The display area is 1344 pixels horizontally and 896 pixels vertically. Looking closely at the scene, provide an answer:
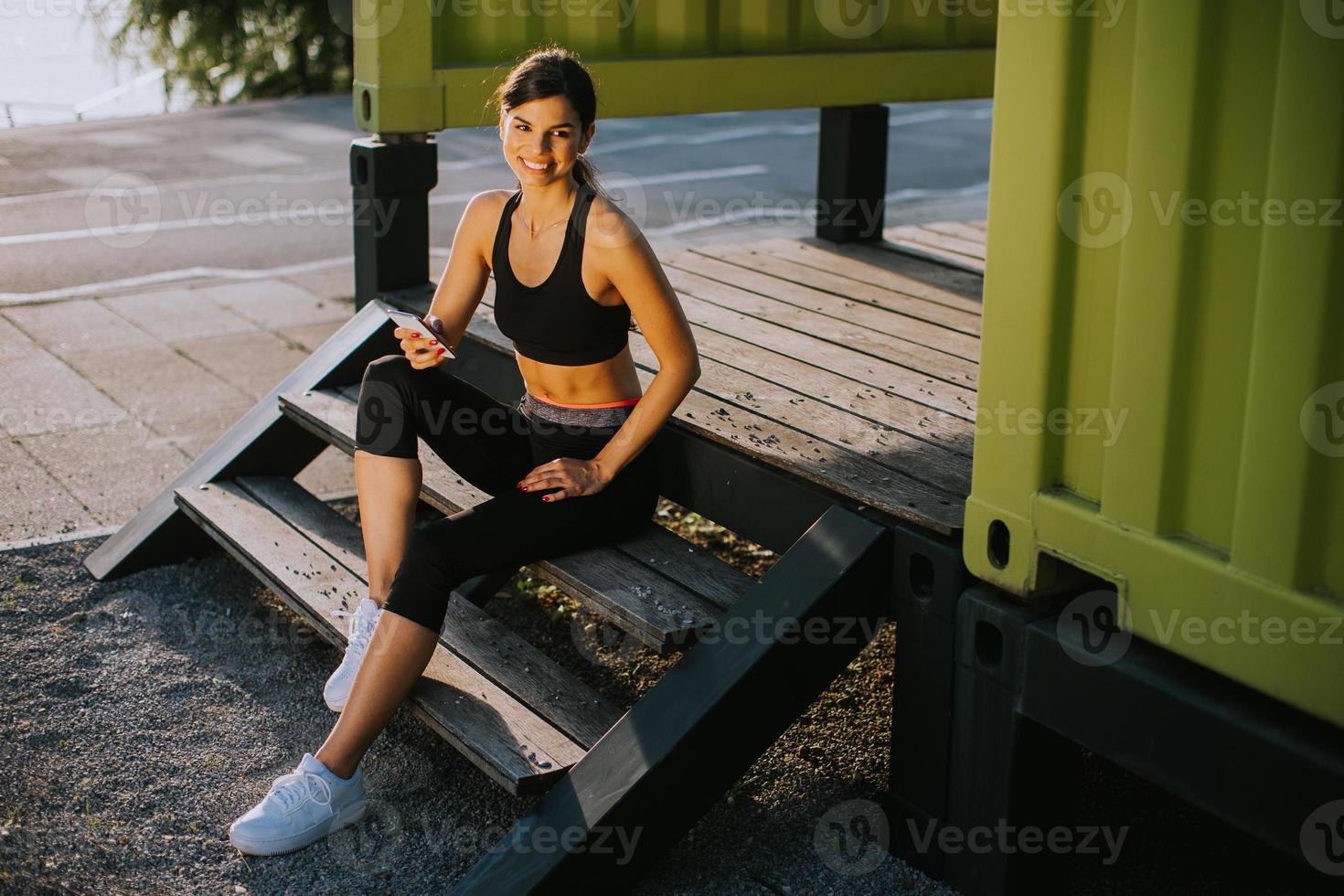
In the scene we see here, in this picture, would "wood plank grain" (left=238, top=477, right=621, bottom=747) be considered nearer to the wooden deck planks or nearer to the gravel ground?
the gravel ground

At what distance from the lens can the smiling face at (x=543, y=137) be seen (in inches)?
122

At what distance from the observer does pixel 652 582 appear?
3.19 metres

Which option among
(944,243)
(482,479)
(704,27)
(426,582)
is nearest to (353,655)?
(426,582)

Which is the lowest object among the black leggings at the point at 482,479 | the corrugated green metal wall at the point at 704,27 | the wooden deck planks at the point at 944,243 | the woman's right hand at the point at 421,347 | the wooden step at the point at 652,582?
the wooden step at the point at 652,582

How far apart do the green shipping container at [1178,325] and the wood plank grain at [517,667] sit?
0.94m

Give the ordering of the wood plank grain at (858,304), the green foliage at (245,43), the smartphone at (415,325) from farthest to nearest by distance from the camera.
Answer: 1. the green foliage at (245,43)
2. the wood plank grain at (858,304)
3. the smartphone at (415,325)

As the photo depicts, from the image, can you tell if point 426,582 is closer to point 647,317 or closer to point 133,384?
point 647,317

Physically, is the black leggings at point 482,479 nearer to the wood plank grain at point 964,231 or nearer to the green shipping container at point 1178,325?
the green shipping container at point 1178,325

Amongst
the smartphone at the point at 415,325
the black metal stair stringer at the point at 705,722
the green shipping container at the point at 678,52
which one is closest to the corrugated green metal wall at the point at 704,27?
the green shipping container at the point at 678,52

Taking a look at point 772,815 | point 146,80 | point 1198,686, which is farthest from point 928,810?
point 146,80

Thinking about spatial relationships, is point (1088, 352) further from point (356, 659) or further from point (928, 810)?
point (356, 659)

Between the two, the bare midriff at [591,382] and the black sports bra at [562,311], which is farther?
the bare midriff at [591,382]

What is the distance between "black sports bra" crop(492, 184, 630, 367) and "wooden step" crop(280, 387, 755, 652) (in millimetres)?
445

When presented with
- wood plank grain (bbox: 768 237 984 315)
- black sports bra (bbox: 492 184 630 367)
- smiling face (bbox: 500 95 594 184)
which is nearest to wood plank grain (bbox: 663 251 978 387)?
wood plank grain (bbox: 768 237 984 315)
